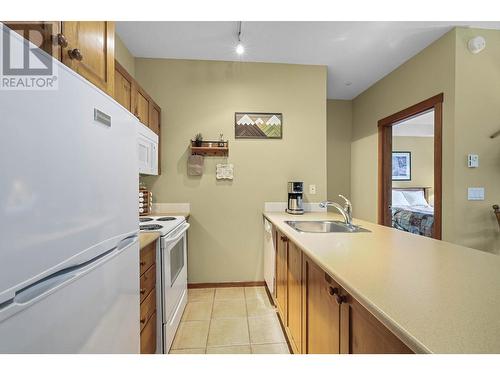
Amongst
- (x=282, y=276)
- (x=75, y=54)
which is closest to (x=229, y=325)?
(x=282, y=276)

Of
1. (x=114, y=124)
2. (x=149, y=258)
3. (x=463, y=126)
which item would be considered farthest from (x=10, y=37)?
(x=463, y=126)

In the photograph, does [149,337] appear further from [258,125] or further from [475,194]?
[475,194]

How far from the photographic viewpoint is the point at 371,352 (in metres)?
0.69

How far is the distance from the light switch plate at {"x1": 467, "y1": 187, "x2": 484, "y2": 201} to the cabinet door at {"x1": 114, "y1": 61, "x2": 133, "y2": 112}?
321cm

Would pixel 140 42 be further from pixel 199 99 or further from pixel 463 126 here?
pixel 463 126

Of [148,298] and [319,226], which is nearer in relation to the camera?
[148,298]

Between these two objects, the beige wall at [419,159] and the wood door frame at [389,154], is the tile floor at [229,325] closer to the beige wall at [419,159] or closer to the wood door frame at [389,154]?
the wood door frame at [389,154]

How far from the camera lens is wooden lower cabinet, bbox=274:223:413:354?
0.68m

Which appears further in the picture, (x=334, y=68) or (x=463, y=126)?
(x=334, y=68)

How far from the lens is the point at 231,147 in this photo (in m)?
2.71

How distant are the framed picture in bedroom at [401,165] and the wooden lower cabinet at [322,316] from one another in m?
5.25

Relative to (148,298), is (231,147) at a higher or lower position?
higher

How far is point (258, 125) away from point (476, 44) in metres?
2.20

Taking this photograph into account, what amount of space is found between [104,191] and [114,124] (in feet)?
0.91
